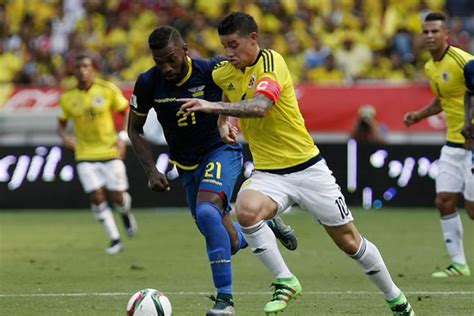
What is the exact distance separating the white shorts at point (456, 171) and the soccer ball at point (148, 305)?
15.7 feet

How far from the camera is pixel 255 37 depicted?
28.6 feet

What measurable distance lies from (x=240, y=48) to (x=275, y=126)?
684mm

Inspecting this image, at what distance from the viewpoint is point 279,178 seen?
880cm

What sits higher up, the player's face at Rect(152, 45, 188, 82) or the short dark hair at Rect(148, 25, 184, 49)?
the short dark hair at Rect(148, 25, 184, 49)

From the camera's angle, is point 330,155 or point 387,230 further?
point 330,155

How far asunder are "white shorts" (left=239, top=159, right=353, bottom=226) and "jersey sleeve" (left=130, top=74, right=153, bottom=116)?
4.97ft

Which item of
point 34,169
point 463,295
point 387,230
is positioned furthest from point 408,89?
point 463,295

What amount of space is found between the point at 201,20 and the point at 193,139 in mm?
15563

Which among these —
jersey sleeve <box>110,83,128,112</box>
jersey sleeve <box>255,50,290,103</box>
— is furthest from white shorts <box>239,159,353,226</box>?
jersey sleeve <box>110,83,128,112</box>

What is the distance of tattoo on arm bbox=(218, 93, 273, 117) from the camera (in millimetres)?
8086

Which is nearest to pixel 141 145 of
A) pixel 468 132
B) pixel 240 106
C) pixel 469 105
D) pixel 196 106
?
pixel 240 106

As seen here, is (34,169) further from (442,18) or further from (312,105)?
(442,18)

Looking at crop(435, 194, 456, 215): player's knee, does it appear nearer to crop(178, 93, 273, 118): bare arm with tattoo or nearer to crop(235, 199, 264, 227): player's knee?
crop(235, 199, 264, 227): player's knee

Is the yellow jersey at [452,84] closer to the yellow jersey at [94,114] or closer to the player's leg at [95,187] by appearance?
the yellow jersey at [94,114]
